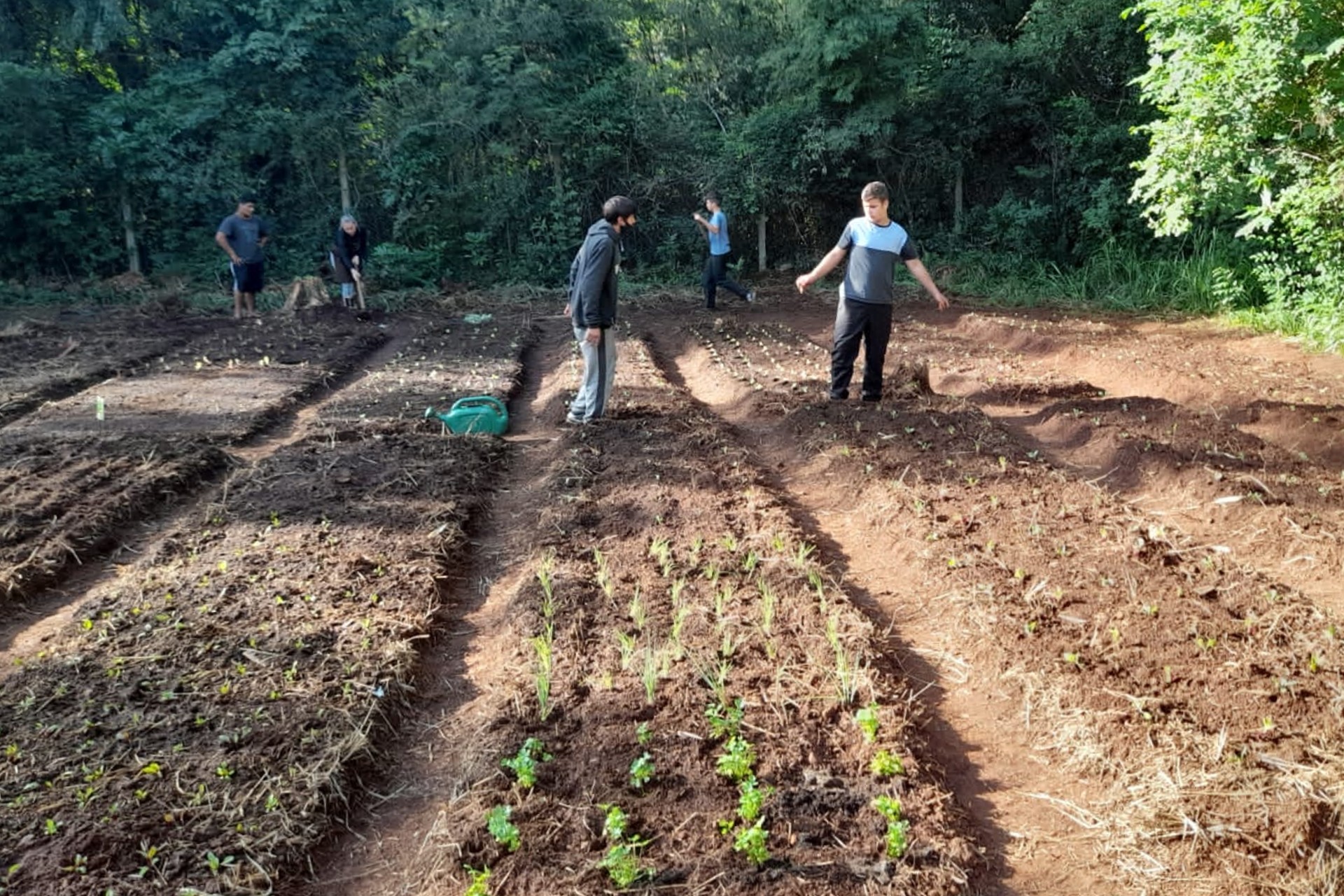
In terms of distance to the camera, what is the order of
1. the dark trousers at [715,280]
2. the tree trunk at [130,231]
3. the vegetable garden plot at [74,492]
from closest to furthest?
1. the vegetable garden plot at [74,492]
2. the dark trousers at [715,280]
3. the tree trunk at [130,231]

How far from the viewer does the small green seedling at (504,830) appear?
9.68ft

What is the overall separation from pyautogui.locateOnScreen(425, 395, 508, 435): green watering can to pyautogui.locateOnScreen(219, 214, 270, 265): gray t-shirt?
7.08 meters

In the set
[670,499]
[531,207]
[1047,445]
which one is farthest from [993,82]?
[670,499]

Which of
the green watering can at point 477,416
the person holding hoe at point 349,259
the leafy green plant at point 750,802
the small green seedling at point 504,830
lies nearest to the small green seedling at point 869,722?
the leafy green plant at point 750,802

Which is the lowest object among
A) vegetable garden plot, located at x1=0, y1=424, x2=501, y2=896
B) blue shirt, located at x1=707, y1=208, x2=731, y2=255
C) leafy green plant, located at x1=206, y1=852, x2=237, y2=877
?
leafy green plant, located at x1=206, y1=852, x2=237, y2=877

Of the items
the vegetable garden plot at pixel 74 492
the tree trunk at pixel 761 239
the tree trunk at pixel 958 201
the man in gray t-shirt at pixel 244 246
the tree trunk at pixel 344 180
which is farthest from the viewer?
the tree trunk at pixel 761 239

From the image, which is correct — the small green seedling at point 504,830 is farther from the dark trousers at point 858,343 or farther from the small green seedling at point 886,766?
the dark trousers at point 858,343

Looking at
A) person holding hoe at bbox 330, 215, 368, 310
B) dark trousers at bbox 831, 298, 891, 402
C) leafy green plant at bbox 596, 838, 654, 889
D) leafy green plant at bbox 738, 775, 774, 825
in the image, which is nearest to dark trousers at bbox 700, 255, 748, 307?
person holding hoe at bbox 330, 215, 368, 310

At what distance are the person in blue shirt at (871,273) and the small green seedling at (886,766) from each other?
183 inches

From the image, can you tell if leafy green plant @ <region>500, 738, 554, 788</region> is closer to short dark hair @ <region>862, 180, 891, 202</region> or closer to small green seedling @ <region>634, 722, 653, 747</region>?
small green seedling @ <region>634, 722, 653, 747</region>

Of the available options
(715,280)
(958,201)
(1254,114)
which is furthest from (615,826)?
(958,201)

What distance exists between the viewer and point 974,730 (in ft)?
12.3

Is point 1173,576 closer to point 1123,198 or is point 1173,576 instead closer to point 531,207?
point 1123,198

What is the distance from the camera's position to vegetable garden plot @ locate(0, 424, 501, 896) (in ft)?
9.75
